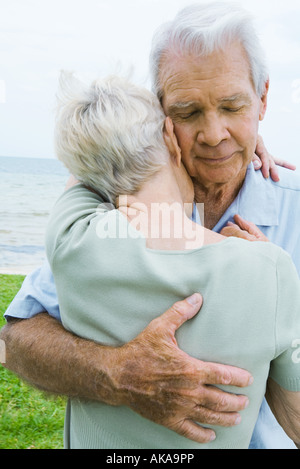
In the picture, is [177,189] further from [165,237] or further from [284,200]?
[284,200]

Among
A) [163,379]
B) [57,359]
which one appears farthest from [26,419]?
[163,379]

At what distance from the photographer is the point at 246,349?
1.57 metres

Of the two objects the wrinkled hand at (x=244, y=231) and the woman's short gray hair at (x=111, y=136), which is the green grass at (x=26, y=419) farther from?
the woman's short gray hair at (x=111, y=136)

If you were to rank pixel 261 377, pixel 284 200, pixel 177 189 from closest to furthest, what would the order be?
pixel 261 377, pixel 177 189, pixel 284 200

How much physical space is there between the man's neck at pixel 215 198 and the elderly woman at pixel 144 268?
1.60 feet

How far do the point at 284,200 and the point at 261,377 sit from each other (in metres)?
0.94

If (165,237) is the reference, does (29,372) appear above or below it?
below

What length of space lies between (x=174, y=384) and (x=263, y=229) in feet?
2.97

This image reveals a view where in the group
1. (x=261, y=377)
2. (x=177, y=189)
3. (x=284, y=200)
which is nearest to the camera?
(x=261, y=377)

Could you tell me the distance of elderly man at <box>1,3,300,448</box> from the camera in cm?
161

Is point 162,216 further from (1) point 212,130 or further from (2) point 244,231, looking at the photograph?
(1) point 212,130

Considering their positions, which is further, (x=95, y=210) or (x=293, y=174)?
(x=293, y=174)

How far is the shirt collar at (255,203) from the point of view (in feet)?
7.47
